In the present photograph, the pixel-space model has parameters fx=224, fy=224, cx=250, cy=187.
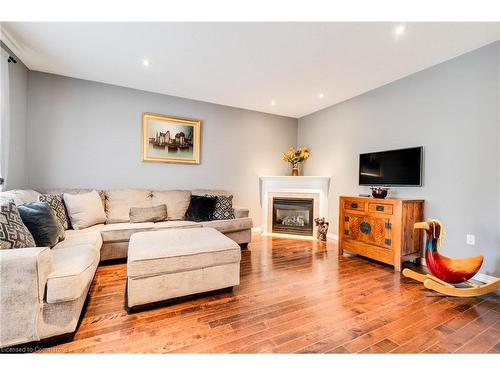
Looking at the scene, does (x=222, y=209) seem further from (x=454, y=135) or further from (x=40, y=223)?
(x=454, y=135)

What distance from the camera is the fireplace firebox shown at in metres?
4.29

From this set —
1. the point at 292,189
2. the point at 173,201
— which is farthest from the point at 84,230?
the point at 292,189

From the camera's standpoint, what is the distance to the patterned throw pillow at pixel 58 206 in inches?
98.4

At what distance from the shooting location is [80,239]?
2193 millimetres

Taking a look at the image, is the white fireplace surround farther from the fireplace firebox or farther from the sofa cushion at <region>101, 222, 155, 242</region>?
the sofa cushion at <region>101, 222, 155, 242</region>

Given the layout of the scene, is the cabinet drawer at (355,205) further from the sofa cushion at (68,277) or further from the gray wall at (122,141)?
the sofa cushion at (68,277)

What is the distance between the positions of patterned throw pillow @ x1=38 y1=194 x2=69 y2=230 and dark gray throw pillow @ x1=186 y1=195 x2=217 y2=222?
57.7 inches

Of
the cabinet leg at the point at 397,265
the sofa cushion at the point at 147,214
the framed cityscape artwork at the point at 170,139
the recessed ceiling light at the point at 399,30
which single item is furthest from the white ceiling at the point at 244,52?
the cabinet leg at the point at 397,265

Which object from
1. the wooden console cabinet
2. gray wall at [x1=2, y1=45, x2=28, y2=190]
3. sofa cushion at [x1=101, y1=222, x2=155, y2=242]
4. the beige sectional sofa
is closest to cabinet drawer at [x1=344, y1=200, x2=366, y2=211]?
the wooden console cabinet

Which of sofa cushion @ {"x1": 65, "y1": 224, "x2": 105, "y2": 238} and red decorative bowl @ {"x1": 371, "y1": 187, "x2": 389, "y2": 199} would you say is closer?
sofa cushion @ {"x1": 65, "y1": 224, "x2": 105, "y2": 238}

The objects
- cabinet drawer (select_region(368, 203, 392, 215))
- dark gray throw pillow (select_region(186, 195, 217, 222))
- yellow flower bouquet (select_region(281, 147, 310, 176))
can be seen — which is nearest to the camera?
cabinet drawer (select_region(368, 203, 392, 215))

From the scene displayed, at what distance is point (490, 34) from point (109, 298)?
4269 millimetres

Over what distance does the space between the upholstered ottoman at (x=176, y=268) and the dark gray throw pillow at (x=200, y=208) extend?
3.93 feet
